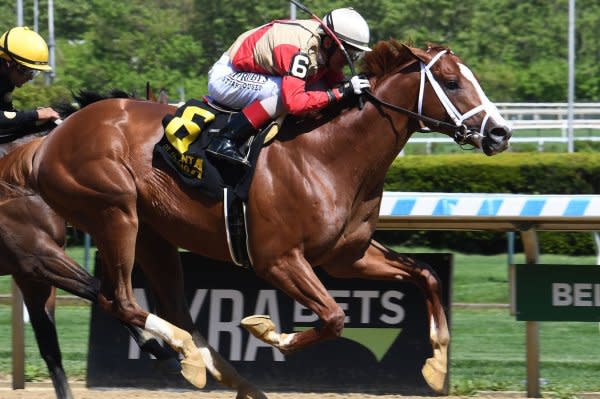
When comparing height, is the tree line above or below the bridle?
below

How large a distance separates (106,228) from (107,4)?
70.6 ft

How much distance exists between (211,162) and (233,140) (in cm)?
16

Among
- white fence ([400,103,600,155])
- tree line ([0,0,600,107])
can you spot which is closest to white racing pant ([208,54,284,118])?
white fence ([400,103,600,155])

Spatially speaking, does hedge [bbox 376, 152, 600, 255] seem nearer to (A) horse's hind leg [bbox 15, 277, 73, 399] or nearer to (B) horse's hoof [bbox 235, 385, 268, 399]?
(A) horse's hind leg [bbox 15, 277, 73, 399]

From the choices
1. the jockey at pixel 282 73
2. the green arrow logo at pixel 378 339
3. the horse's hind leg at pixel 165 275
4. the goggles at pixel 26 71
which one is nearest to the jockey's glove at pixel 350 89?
the jockey at pixel 282 73

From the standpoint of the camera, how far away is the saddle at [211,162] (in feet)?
18.9

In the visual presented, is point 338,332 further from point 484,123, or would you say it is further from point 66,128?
point 66,128

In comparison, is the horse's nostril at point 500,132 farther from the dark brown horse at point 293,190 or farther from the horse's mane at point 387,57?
the horse's mane at point 387,57

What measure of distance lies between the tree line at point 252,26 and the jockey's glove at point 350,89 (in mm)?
17039

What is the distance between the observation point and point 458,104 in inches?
222

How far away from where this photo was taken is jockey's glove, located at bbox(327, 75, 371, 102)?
5727 mm

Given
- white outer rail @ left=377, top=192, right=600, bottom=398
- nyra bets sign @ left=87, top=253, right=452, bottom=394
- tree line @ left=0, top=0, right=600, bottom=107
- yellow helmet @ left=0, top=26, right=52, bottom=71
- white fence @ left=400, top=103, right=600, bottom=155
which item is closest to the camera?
white outer rail @ left=377, top=192, right=600, bottom=398

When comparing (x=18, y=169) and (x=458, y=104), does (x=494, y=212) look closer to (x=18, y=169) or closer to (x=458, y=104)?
(x=458, y=104)

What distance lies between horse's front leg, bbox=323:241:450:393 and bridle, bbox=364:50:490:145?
29.1 inches
